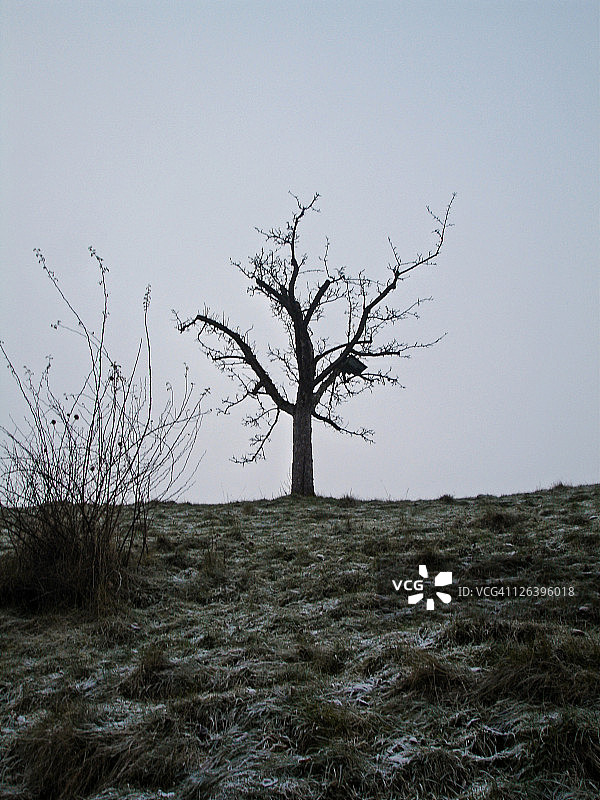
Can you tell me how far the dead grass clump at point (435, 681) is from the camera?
10.5 feet

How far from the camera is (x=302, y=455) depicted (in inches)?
548

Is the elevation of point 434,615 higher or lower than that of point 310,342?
lower

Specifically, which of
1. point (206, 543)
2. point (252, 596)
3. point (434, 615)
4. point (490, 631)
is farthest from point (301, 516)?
point (490, 631)

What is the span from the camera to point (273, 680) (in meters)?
3.55

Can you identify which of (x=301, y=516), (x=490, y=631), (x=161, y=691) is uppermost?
(x=301, y=516)

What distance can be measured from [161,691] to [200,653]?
597mm

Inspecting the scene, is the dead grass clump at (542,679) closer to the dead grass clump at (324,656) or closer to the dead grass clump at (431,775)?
the dead grass clump at (431,775)

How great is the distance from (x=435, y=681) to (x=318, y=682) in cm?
67

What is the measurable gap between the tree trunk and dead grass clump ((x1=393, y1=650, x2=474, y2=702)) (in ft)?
32.6

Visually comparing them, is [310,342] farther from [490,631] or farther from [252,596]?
[490,631]

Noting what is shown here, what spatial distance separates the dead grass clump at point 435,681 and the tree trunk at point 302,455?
9.94m

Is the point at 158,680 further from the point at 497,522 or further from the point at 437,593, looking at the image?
the point at 497,522

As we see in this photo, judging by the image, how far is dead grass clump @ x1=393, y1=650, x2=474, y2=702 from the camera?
10.5 feet

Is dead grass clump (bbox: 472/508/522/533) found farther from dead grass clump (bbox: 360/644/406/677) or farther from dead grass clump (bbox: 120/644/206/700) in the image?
dead grass clump (bbox: 120/644/206/700)
